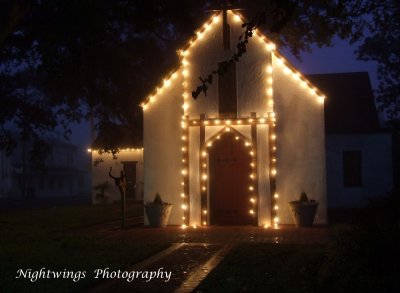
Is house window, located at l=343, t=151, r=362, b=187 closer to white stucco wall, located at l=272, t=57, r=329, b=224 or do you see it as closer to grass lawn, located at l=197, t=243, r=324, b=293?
white stucco wall, located at l=272, t=57, r=329, b=224

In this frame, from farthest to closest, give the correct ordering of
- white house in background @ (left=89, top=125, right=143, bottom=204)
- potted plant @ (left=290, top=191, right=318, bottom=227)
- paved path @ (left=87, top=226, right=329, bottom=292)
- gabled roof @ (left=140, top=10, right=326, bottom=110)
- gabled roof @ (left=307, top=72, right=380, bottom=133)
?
white house in background @ (left=89, top=125, right=143, bottom=204) → gabled roof @ (left=307, top=72, right=380, bottom=133) → gabled roof @ (left=140, top=10, right=326, bottom=110) → potted plant @ (left=290, top=191, right=318, bottom=227) → paved path @ (left=87, top=226, right=329, bottom=292)

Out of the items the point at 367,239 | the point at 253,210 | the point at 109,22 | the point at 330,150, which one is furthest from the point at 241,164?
the point at 367,239

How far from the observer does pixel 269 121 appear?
17.8 meters

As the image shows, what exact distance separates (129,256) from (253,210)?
713 centimetres

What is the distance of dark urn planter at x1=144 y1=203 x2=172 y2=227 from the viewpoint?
1809 cm

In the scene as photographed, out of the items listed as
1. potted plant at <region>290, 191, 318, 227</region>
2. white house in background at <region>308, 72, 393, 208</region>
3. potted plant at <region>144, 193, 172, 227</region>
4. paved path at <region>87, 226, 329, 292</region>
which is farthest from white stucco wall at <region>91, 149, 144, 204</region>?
potted plant at <region>290, 191, 318, 227</region>

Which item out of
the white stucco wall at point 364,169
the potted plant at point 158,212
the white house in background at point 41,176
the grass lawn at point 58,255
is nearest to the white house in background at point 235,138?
the potted plant at point 158,212

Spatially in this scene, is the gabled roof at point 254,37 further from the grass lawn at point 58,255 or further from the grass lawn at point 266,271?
the grass lawn at point 266,271

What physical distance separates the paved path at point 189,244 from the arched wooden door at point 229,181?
95 cm

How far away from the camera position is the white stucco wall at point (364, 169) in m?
25.0

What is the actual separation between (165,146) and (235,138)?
241 centimetres

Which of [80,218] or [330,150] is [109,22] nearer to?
[80,218]

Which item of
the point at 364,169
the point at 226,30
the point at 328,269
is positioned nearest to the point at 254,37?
the point at 226,30

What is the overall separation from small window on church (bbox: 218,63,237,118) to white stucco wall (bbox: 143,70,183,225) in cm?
139
